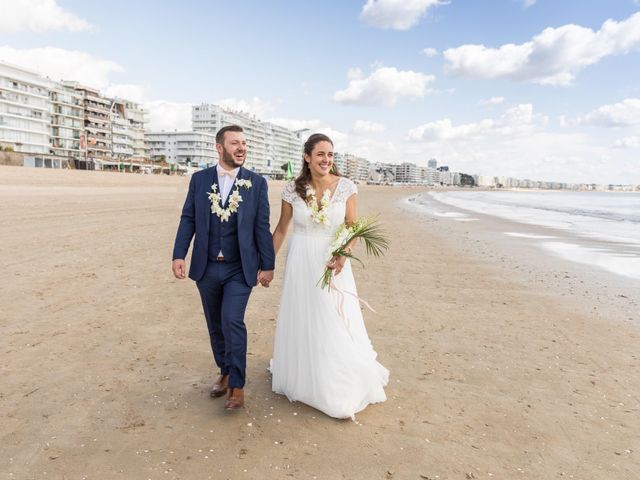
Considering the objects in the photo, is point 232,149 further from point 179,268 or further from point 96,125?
point 96,125

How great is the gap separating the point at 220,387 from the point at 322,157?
2.24 m

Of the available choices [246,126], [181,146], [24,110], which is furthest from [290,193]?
[246,126]

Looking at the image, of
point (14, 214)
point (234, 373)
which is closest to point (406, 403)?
point (234, 373)

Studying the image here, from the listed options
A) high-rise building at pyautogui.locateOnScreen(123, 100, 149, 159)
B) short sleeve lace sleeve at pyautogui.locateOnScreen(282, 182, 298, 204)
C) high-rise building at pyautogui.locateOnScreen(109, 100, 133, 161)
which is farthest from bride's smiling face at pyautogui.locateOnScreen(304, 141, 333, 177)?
high-rise building at pyautogui.locateOnScreen(123, 100, 149, 159)

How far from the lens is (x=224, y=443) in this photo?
11.5ft

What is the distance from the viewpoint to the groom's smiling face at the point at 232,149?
3914 mm

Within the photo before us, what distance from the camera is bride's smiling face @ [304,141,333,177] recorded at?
4098 mm

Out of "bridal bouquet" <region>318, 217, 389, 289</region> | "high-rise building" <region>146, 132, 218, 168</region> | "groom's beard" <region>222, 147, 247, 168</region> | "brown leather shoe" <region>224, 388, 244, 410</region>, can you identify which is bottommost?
"brown leather shoe" <region>224, 388, 244, 410</region>

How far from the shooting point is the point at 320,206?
13.6 feet

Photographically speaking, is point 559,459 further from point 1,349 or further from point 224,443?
point 1,349

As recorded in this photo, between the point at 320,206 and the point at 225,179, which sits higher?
the point at 225,179

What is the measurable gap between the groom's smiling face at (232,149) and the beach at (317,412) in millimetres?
2095

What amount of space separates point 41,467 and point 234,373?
144 cm

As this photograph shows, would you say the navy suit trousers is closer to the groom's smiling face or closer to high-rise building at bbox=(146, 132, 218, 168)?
the groom's smiling face
